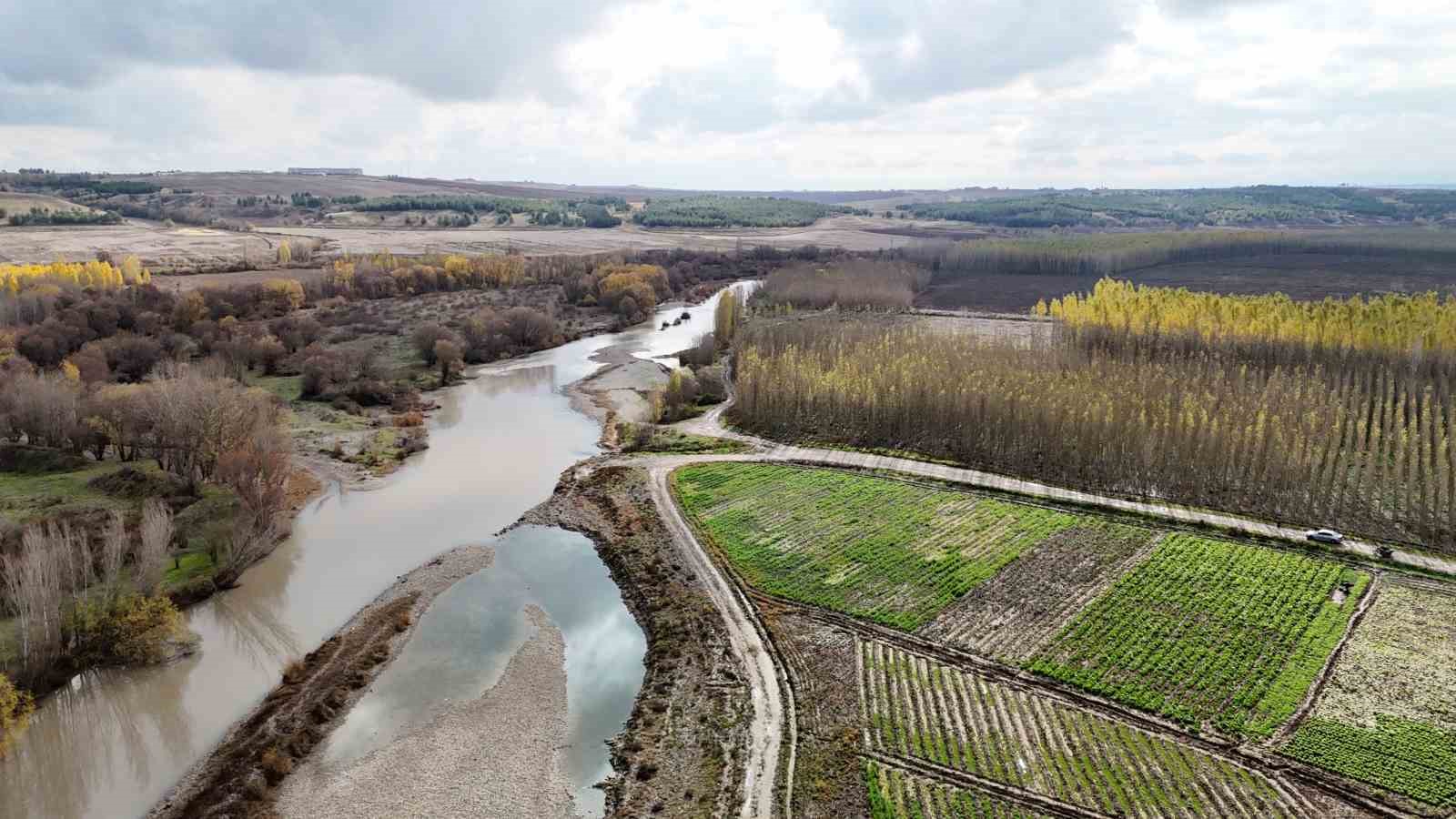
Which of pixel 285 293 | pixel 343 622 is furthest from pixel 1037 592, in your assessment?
pixel 285 293

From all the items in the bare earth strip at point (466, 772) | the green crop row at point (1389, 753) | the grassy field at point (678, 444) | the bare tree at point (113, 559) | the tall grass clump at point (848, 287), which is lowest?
the bare earth strip at point (466, 772)

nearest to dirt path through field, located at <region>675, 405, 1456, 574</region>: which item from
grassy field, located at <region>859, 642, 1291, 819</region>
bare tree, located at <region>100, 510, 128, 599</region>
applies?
grassy field, located at <region>859, 642, 1291, 819</region>

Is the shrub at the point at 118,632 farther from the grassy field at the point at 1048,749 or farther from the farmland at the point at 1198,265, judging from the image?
the farmland at the point at 1198,265

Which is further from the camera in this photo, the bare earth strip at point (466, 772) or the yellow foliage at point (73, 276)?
the yellow foliage at point (73, 276)

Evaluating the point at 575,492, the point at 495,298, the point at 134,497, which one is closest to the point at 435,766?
the point at 575,492

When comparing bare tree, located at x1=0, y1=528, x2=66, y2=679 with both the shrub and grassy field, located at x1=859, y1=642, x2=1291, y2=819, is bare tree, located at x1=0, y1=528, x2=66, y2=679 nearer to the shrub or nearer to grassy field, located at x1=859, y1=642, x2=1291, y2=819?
the shrub

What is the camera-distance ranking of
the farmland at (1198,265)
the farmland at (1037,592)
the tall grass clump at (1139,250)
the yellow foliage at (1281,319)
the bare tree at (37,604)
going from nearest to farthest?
1. the bare tree at (37,604)
2. the farmland at (1037,592)
3. the yellow foliage at (1281,319)
4. the farmland at (1198,265)
5. the tall grass clump at (1139,250)

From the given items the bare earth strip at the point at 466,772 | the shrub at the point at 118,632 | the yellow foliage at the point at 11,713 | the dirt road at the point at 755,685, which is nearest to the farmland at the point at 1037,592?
the dirt road at the point at 755,685
